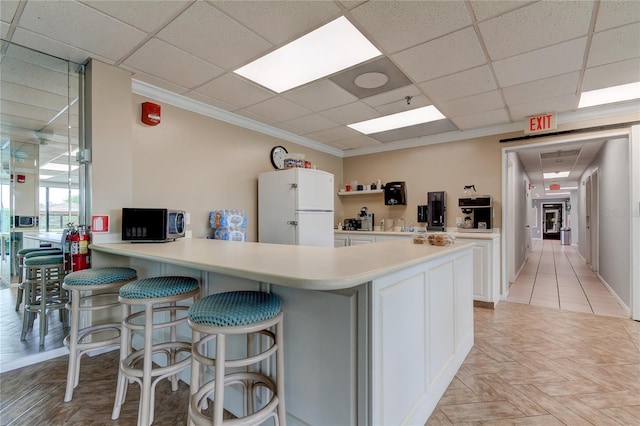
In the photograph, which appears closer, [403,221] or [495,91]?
[495,91]

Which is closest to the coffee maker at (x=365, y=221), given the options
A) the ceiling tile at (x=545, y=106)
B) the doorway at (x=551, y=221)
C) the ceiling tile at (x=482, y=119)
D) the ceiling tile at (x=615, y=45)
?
the ceiling tile at (x=482, y=119)

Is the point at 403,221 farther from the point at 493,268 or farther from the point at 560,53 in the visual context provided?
the point at 560,53

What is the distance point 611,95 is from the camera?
10.2 ft

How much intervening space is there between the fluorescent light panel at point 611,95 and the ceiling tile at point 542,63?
85 centimetres

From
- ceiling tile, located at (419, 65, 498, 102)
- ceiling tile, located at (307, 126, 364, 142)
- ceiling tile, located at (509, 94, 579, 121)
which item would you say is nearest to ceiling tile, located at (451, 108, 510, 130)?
ceiling tile, located at (509, 94, 579, 121)

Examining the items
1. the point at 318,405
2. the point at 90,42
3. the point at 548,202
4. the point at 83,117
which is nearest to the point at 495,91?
the point at 318,405

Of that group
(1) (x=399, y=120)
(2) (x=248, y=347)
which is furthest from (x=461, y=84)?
(2) (x=248, y=347)

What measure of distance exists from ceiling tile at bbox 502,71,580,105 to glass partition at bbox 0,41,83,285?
4.21m

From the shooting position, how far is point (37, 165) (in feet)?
10.5

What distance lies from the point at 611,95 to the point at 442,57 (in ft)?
7.34

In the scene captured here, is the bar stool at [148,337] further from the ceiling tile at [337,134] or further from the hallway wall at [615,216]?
the hallway wall at [615,216]

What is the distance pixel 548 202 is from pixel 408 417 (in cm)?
1945

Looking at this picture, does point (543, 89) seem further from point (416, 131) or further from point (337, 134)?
point (337, 134)

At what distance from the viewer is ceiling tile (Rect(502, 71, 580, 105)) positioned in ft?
8.93
